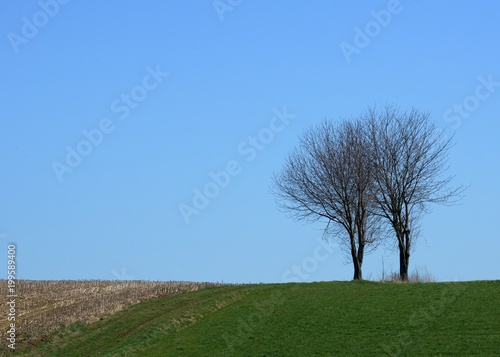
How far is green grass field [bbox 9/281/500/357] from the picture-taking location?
33.2 metres

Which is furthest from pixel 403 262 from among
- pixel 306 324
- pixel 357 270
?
pixel 306 324

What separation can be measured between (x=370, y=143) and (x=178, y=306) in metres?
19.3

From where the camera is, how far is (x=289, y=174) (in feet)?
187

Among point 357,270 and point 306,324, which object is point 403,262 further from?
point 306,324

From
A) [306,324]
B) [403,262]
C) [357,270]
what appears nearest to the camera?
[306,324]

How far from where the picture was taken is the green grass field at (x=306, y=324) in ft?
109

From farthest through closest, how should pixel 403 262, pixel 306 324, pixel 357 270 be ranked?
1. pixel 403 262
2. pixel 357 270
3. pixel 306 324

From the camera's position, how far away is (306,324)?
122 ft

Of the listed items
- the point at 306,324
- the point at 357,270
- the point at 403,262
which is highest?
the point at 403,262

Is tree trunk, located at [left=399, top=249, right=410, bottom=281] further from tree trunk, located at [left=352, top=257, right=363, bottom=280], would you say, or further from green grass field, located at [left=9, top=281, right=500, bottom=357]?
green grass field, located at [left=9, top=281, right=500, bottom=357]

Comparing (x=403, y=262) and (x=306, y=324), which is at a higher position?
(x=403, y=262)

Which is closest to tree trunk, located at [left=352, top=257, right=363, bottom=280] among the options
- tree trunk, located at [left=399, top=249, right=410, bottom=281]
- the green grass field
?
tree trunk, located at [left=399, top=249, right=410, bottom=281]

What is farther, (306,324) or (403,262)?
(403,262)

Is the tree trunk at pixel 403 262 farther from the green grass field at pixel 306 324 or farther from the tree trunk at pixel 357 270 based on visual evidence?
the green grass field at pixel 306 324
